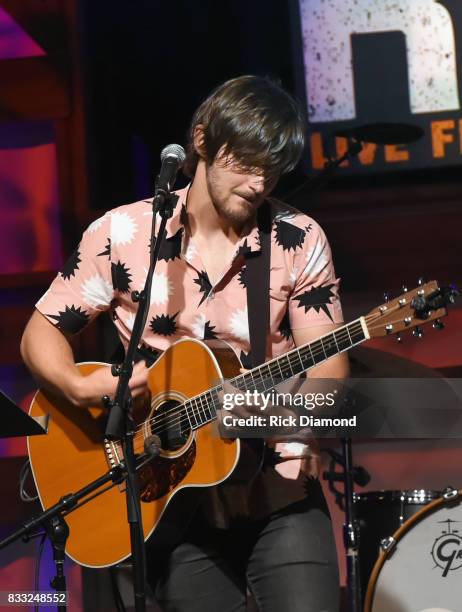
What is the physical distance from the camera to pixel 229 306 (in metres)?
2.63

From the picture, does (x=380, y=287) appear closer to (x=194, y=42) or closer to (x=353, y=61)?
(x=353, y=61)

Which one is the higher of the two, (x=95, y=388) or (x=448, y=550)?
(x=95, y=388)

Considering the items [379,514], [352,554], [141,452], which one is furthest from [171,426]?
[379,514]

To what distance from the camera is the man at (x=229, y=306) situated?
98.3 inches

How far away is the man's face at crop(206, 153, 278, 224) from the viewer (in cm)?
259

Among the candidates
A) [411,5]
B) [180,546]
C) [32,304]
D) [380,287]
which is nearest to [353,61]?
[411,5]

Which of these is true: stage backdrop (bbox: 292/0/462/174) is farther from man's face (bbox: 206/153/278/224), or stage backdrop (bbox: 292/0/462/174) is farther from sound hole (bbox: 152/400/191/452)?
sound hole (bbox: 152/400/191/452)

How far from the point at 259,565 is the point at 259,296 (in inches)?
27.0

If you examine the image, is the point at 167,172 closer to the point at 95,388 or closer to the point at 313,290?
the point at 313,290

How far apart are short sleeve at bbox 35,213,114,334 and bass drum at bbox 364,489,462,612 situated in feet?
4.58

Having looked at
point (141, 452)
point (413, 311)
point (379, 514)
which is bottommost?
point (379, 514)

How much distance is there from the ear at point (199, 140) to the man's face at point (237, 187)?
0.07 m

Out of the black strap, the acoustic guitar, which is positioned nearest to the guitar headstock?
the acoustic guitar

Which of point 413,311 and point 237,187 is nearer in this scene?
point 413,311
